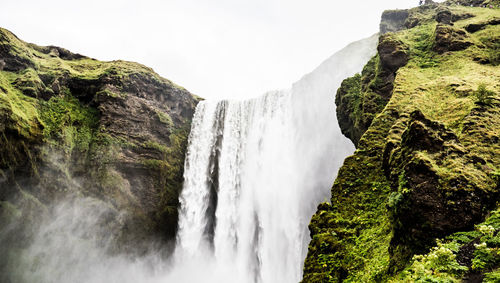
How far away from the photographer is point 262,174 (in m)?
24.4

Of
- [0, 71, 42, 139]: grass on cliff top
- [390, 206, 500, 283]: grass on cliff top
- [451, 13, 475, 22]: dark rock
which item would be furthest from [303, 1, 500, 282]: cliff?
[0, 71, 42, 139]: grass on cliff top

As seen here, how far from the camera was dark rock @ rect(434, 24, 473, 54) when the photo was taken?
10.8 m

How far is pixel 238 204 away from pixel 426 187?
64.7 feet

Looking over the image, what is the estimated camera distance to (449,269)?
338 centimetres

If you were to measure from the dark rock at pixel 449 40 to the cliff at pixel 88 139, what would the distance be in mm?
21010

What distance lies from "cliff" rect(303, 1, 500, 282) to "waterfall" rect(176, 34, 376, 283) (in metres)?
13.0

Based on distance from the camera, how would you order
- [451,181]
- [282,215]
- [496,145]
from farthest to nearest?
[282,215] → [496,145] → [451,181]

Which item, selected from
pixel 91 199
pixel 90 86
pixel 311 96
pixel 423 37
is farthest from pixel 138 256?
pixel 423 37

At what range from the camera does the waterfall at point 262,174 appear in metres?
21.2

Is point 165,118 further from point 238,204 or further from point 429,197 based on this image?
point 429,197

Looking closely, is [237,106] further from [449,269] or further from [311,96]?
[449,269]

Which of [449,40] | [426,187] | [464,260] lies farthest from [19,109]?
[449,40]

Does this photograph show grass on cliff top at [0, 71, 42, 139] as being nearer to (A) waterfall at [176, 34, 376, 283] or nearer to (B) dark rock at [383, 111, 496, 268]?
(A) waterfall at [176, 34, 376, 283]

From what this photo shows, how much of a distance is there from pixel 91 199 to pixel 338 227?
18570 millimetres
